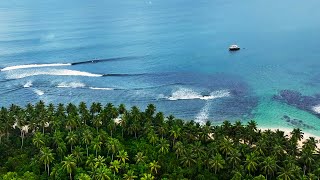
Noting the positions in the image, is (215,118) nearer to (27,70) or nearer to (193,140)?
(193,140)

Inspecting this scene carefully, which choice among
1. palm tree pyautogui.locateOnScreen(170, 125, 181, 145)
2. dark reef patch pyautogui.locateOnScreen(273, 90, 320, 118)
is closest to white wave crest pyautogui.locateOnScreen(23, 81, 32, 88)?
palm tree pyautogui.locateOnScreen(170, 125, 181, 145)

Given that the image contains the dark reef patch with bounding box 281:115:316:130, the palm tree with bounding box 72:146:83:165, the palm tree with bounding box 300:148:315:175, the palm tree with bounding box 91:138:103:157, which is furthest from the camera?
the dark reef patch with bounding box 281:115:316:130

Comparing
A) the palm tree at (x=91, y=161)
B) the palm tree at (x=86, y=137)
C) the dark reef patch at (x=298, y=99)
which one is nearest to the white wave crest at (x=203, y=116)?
the dark reef patch at (x=298, y=99)

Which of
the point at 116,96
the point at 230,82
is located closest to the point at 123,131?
the point at 116,96

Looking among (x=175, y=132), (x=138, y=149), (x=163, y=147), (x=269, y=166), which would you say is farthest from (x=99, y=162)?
(x=269, y=166)

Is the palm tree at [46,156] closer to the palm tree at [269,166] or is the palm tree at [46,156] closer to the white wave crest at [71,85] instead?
the palm tree at [269,166]

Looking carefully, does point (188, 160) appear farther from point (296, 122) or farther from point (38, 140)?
point (296, 122)

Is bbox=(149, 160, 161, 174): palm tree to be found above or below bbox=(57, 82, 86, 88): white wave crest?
below

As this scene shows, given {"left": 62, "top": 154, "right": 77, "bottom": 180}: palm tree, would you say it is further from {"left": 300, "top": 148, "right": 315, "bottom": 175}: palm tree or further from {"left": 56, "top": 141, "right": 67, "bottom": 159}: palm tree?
{"left": 300, "top": 148, "right": 315, "bottom": 175}: palm tree
